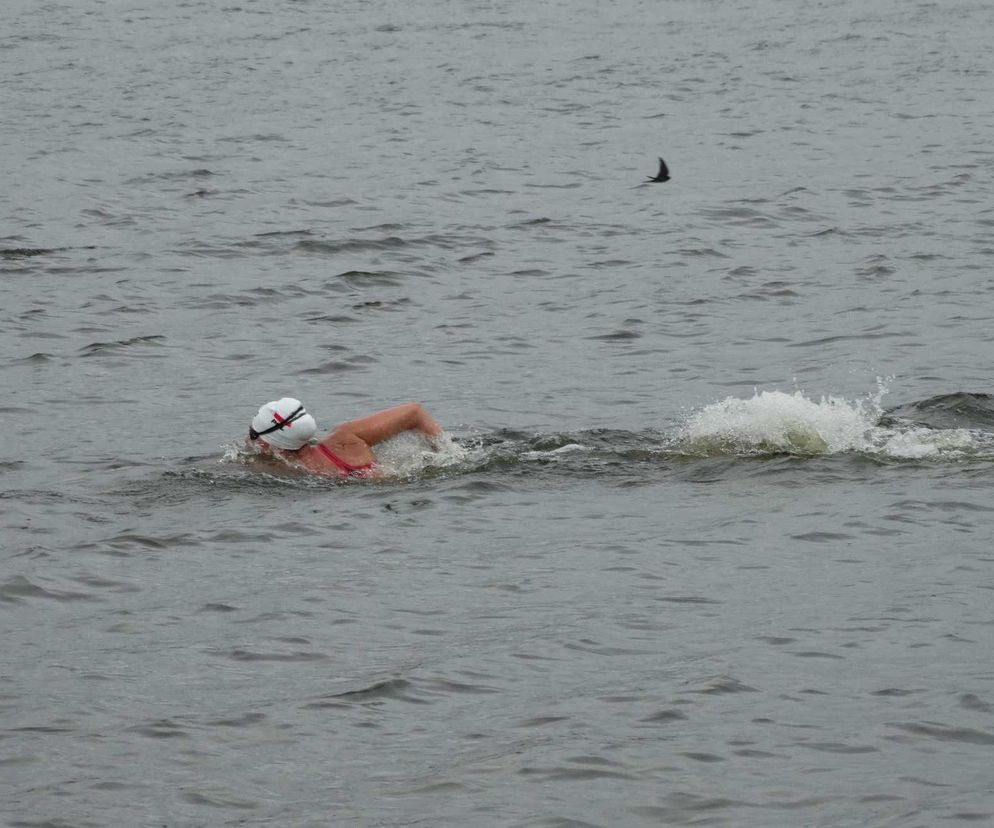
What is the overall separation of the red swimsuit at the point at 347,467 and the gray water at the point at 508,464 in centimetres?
21

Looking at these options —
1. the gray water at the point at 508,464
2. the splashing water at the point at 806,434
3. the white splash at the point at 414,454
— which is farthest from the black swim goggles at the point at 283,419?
the splashing water at the point at 806,434

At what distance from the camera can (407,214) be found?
1038 inches

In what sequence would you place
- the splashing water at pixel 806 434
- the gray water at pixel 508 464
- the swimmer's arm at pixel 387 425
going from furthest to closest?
the splashing water at pixel 806 434 < the swimmer's arm at pixel 387 425 < the gray water at pixel 508 464

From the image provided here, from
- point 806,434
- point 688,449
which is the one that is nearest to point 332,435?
point 688,449

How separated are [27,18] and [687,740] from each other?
3911cm

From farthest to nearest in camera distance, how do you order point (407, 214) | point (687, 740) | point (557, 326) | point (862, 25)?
point (862, 25)
point (407, 214)
point (557, 326)
point (687, 740)

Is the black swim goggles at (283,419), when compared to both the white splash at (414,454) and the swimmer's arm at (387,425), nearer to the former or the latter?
the swimmer's arm at (387,425)

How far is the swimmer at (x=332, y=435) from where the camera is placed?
14.3m

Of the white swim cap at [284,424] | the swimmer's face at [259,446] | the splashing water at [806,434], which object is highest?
the white swim cap at [284,424]

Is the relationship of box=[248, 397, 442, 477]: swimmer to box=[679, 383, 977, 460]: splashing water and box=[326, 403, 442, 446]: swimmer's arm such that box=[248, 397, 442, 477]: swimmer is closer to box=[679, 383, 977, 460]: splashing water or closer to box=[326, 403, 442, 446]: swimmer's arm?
box=[326, 403, 442, 446]: swimmer's arm

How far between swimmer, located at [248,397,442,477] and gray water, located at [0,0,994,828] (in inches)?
11.2

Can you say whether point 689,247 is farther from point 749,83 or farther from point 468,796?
point 468,796

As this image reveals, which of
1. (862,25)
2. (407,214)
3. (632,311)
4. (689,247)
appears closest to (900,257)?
(689,247)

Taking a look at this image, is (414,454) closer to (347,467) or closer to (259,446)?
(347,467)
